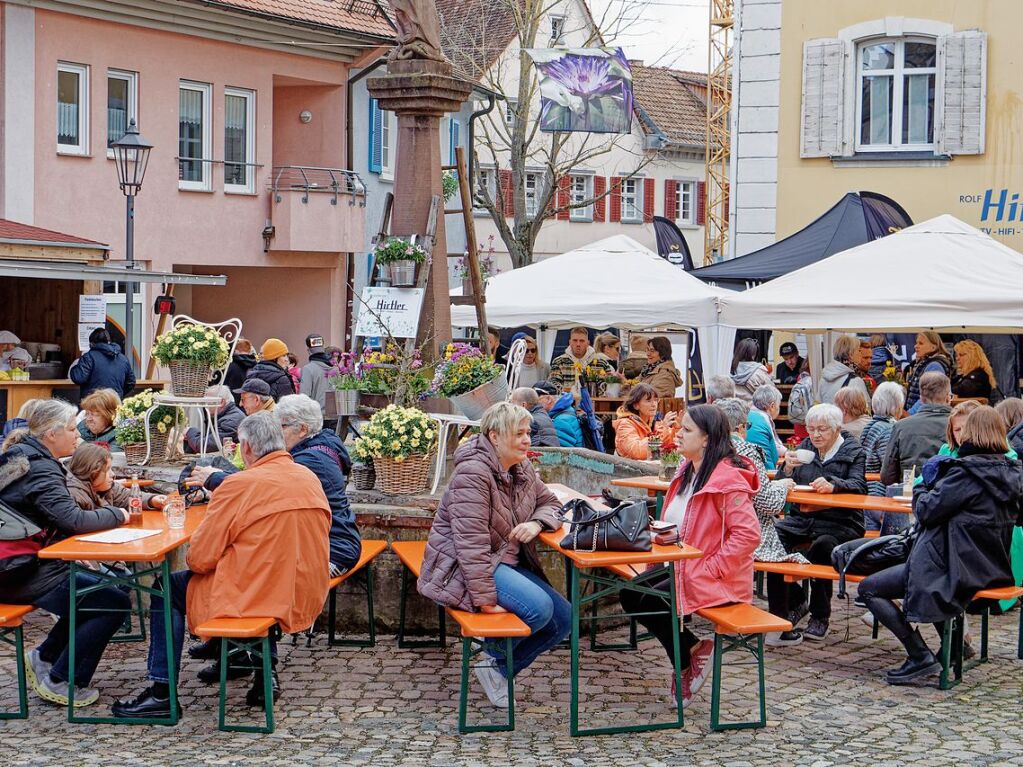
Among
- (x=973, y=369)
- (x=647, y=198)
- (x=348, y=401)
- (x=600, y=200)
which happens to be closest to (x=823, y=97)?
(x=973, y=369)

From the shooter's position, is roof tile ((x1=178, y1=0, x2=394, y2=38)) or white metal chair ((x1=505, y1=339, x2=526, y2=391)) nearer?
white metal chair ((x1=505, y1=339, x2=526, y2=391))

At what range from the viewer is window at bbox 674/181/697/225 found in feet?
149

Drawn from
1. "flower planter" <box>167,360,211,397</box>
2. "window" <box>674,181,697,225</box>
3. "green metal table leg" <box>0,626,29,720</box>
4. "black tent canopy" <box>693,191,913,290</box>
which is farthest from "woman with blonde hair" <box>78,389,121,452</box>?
"window" <box>674,181,697,225</box>

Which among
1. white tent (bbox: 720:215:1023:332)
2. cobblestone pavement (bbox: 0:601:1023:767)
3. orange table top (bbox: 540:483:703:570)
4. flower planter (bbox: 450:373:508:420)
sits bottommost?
cobblestone pavement (bbox: 0:601:1023:767)

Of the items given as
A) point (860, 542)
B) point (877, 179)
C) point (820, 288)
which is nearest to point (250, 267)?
point (877, 179)

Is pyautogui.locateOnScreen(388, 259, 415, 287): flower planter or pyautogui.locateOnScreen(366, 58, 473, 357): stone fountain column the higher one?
pyautogui.locateOnScreen(366, 58, 473, 357): stone fountain column

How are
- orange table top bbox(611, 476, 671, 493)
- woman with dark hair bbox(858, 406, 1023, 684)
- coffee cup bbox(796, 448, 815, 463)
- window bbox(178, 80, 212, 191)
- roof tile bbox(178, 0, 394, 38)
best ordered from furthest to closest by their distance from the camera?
roof tile bbox(178, 0, 394, 38) < window bbox(178, 80, 212, 191) < orange table top bbox(611, 476, 671, 493) < coffee cup bbox(796, 448, 815, 463) < woman with dark hair bbox(858, 406, 1023, 684)

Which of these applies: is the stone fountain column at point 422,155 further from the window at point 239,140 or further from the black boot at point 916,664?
the window at point 239,140

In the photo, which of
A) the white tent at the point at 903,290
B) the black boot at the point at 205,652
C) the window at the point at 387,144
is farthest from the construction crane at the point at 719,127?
the black boot at the point at 205,652

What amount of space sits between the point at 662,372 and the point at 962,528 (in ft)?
25.1

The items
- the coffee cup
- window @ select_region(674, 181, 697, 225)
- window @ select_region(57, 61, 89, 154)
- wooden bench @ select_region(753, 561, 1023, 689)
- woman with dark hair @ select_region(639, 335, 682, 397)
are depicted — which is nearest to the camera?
wooden bench @ select_region(753, 561, 1023, 689)

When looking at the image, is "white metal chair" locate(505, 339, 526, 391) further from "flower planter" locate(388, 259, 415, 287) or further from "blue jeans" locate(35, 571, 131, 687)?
"blue jeans" locate(35, 571, 131, 687)

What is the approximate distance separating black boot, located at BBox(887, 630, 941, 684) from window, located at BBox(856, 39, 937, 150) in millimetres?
13626

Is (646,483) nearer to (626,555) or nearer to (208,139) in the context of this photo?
(626,555)
